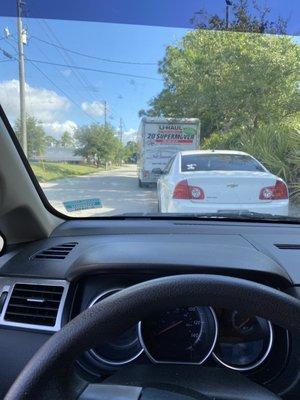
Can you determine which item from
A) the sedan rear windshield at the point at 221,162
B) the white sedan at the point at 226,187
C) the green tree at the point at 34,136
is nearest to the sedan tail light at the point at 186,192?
the white sedan at the point at 226,187

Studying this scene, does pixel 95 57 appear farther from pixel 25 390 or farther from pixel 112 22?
pixel 25 390

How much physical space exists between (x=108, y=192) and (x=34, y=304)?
6.77 feet

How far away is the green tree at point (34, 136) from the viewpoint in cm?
359

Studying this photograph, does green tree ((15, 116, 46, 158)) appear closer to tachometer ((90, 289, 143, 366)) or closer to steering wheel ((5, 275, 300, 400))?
tachometer ((90, 289, 143, 366))

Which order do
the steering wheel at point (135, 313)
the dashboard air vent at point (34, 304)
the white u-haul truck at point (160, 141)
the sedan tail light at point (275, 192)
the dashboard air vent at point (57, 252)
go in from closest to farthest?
the steering wheel at point (135, 313)
the dashboard air vent at point (34, 304)
the dashboard air vent at point (57, 252)
the white u-haul truck at point (160, 141)
the sedan tail light at point (275, 192)

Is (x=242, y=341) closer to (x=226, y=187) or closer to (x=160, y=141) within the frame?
(x=226, y=187)

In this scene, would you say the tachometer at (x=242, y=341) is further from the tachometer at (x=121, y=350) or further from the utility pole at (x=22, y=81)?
the utility pole at (x=22, y=81)

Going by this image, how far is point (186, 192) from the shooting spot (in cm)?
484

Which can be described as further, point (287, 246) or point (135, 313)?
point (287, 246)

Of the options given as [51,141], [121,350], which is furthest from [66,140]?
[121,350]

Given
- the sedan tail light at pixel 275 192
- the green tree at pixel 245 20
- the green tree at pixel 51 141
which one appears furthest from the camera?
the sedan tail light at pixel 275 192

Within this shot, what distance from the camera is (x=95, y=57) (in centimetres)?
376

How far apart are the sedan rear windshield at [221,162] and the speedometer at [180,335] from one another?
7.98 ft

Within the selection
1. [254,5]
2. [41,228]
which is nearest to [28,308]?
[41,228]
